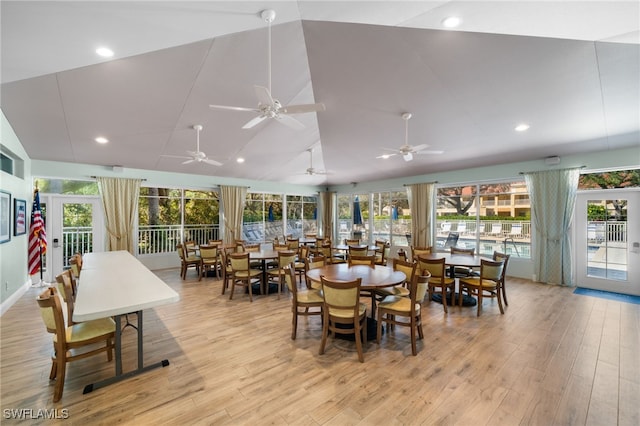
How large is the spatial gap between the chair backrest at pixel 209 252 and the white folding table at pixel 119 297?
2.48 m

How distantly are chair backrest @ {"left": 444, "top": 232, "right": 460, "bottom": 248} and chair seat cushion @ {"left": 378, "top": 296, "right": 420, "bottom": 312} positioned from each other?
5.10m

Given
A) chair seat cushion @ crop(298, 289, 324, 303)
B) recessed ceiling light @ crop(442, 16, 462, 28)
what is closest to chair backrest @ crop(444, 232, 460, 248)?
chair seat cushion @ crop(298, 289, 324, 303)

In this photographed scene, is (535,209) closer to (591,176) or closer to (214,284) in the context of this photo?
(591,176)

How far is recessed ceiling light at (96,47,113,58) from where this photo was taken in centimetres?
273

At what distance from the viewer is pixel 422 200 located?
775 cm

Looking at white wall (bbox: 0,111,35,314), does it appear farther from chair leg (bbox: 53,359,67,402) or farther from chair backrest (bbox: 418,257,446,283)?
chair backrest (bbox: 418,257,446,283)

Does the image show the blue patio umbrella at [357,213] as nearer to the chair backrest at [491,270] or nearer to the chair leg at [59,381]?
the chair backrest at [491,270]

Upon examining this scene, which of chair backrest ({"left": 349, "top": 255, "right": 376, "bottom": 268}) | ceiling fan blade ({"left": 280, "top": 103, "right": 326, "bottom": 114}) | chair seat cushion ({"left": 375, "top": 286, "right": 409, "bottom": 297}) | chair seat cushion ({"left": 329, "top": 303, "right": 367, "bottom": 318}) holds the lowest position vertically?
chair seat cushion ({"left": 329, "top": 303, "right": 367, "bottom": 318})

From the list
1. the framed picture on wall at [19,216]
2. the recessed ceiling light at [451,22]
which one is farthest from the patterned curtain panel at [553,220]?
the framed picture on wall at [19,216]

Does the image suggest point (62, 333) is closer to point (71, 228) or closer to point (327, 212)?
point (71, 228)

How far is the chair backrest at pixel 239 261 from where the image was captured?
4543 millimetres

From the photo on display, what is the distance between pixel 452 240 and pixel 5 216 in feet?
30.9

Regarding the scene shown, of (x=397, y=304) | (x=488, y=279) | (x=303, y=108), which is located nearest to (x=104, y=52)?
(x=303, y=108)

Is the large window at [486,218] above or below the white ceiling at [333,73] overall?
below
